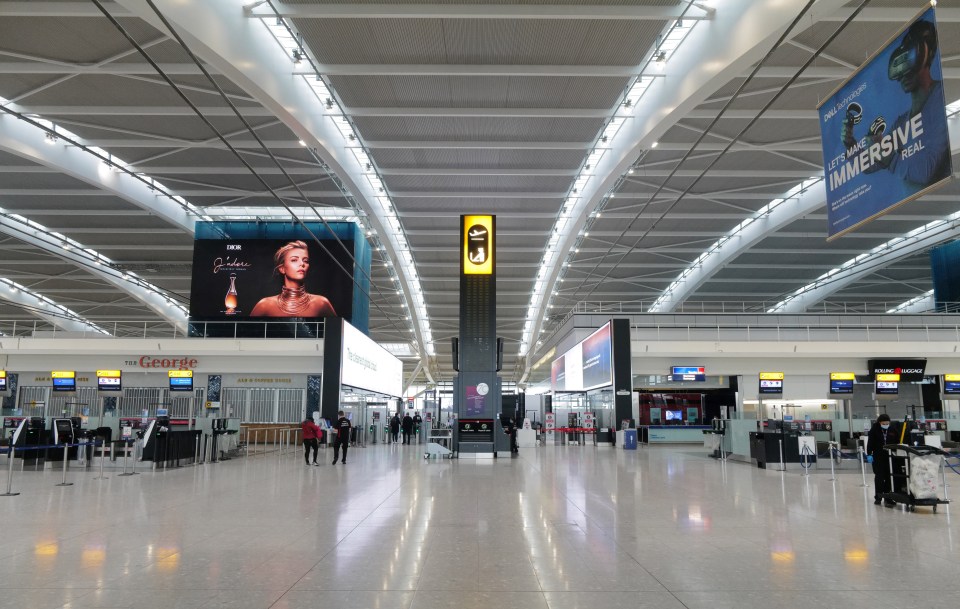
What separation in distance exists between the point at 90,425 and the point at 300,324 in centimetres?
990

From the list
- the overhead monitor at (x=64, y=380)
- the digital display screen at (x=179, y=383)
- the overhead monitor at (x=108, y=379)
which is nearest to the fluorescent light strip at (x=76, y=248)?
the overhead monitor at (x=64, y=380)

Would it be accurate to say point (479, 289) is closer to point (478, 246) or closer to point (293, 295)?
point (478, 246)

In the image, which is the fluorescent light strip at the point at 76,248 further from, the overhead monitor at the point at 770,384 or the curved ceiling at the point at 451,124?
the overhead monitor at the point at 770,384

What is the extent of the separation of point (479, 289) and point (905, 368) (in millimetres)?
20367

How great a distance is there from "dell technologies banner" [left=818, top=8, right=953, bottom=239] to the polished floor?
356 cm

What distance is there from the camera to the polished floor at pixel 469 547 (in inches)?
189

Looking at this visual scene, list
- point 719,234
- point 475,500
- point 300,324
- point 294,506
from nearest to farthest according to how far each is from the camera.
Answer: point 294,506
point 475,500
point 300,324
point 719,234

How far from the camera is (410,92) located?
62.6 feet

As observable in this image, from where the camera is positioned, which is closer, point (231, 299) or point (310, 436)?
point (310, 436)

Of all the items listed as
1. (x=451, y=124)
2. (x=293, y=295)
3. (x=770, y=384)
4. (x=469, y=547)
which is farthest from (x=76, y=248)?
(x=469, y=547)

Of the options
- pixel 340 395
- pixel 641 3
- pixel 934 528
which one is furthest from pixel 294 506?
pixel 340 395

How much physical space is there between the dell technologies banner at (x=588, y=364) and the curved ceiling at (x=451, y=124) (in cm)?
464

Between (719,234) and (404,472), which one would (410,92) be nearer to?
(404,472)

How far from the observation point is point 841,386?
26797 millimetres
